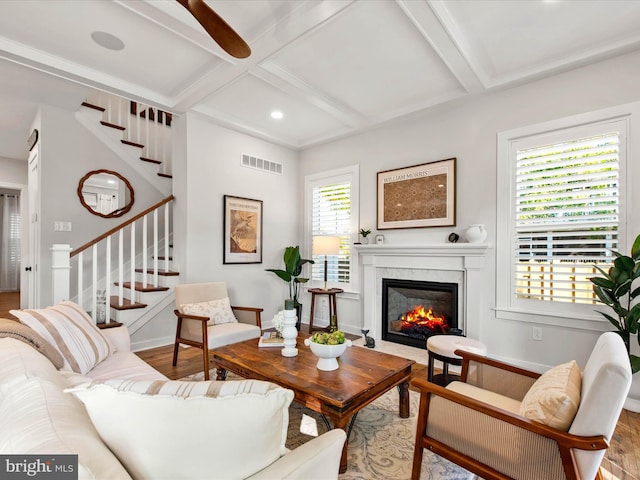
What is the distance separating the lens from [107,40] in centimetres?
266

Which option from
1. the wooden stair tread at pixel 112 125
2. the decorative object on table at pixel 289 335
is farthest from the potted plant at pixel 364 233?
the wooden stair tread at pixel 112 125

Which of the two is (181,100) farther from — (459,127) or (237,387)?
(237,387)

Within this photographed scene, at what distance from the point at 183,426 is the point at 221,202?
3855mm

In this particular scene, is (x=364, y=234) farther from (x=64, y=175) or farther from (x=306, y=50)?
(x=64, y=175)

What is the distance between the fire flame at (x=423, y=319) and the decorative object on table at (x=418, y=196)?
42.2 inches

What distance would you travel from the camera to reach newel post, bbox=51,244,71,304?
3.00m

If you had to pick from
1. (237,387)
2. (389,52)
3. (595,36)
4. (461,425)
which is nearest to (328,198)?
(389,52)

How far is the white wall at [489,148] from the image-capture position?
111 inches

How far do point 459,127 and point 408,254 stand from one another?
1.58 metres

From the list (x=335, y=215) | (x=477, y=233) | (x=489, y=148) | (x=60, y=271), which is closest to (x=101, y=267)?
(x=60, y=271)

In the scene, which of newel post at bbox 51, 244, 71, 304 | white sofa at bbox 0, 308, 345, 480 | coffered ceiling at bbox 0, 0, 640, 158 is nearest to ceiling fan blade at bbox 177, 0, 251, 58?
coffered ceiling at bbox 0, 0, 640, 158

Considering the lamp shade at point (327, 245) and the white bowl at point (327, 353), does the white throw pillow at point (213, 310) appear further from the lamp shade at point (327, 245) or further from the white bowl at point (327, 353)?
the white bowl at point (327, 353)

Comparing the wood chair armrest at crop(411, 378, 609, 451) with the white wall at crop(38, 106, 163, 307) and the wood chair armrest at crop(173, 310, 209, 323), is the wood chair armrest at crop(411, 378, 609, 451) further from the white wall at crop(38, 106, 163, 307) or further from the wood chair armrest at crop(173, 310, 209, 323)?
the white wall at crop(38, 106, 163, 307)

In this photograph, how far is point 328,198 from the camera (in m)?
5.00
